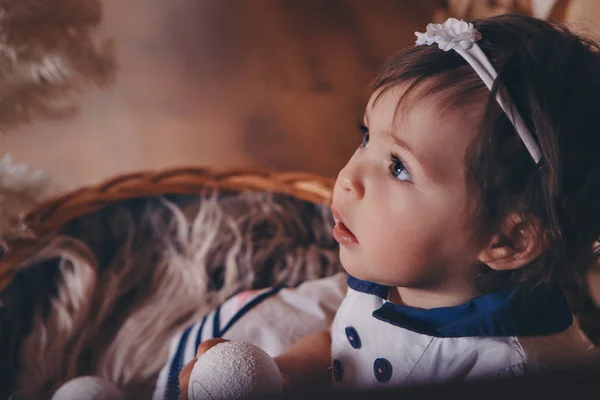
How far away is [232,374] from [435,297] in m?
0.21

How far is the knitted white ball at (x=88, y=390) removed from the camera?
2.12ft

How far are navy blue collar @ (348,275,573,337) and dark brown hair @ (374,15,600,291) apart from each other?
A: 0.05m

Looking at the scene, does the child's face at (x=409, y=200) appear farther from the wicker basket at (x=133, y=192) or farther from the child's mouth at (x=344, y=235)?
the wicker basket at (x=133, y=192)

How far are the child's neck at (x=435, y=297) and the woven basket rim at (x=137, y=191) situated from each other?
0.35m

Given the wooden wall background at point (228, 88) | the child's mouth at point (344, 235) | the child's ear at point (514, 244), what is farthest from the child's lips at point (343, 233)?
the wooden wall background at point (228, 88)

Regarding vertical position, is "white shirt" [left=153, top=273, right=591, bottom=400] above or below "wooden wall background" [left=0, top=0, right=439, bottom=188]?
below

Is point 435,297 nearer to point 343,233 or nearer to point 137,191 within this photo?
point 343,233

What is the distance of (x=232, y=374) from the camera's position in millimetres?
527

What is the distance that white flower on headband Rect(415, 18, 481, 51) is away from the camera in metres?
0.51

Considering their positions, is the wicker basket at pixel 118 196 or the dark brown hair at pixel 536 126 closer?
the dark brown hair at pixel 536 126

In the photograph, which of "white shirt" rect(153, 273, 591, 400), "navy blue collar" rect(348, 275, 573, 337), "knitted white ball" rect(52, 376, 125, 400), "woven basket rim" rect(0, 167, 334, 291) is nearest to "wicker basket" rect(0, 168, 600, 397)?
"woven basket rim" rect(0, 167, 334, 291)

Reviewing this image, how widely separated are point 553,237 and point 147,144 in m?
1.20

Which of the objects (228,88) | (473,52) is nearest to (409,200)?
(473,52)

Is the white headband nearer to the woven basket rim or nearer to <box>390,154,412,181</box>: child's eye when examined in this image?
<box>390,154,412,181</box>: child's eye
